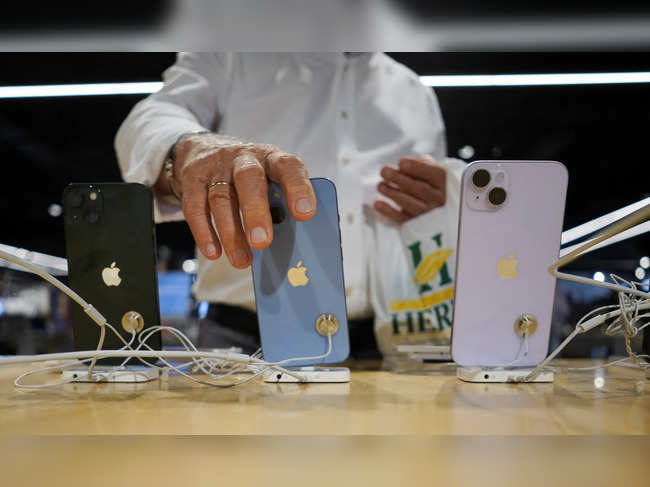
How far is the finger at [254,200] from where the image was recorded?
50 cm

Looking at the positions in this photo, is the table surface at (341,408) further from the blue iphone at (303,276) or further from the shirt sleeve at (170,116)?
the shirt sleeve at (170,116)

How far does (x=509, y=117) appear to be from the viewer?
5.92ft

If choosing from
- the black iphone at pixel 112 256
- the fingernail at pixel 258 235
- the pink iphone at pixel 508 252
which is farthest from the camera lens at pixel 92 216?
the pink iphone at pixel 508 252

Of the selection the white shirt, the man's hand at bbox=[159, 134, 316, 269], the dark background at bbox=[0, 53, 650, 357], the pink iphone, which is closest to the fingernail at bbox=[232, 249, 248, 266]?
the man's hand at bbox=[159, 134, 316, 269]

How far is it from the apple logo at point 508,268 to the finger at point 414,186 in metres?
0.41

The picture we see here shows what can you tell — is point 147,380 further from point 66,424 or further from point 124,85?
point 124,85

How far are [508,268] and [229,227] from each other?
31cm

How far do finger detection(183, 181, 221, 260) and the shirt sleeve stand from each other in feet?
0.60

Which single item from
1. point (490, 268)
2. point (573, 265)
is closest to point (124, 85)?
point (490, 268)

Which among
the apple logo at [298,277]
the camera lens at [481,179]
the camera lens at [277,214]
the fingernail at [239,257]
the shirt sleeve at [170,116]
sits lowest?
the apple logo at [298,277]

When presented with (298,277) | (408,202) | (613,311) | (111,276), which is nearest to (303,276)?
(298,277)

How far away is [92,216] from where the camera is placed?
0.60m

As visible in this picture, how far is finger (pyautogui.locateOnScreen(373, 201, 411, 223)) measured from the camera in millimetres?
1005

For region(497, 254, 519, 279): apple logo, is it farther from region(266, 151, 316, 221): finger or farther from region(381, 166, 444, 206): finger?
region(381, 166, 444, 206): finger
